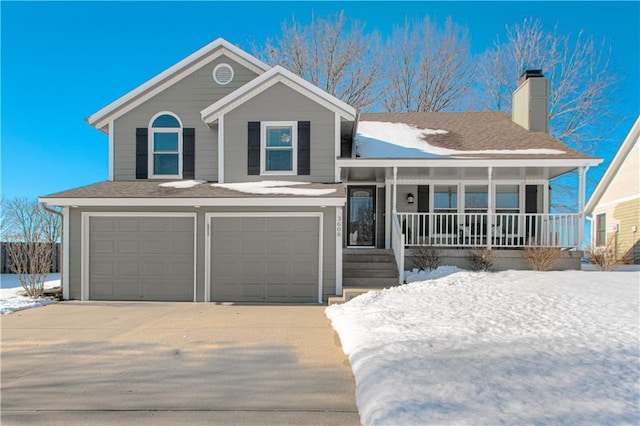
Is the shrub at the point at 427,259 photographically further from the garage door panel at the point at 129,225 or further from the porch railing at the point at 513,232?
the garage door panel at the point at 129,225

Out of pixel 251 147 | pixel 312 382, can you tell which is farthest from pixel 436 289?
pixel 251 147

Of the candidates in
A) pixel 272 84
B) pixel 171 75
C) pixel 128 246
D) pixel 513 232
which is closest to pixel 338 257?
pixel 272 84

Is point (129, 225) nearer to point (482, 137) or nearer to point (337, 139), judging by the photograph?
point (337, 139)

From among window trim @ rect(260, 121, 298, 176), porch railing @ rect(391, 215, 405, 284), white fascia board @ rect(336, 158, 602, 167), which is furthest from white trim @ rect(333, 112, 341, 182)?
porch railing @ rect(391, 215, 405, 284)

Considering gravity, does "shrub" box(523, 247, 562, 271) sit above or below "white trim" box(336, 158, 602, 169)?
below

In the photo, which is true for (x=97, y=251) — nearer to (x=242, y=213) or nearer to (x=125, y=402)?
(x=242, y=213)

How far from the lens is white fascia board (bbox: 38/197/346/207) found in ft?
29.4

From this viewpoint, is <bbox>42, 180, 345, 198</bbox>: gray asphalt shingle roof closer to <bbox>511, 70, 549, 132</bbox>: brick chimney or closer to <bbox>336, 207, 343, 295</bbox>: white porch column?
<bbox>336, 207, 343, 295</bbox>: white porch column

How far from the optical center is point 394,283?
895 cm

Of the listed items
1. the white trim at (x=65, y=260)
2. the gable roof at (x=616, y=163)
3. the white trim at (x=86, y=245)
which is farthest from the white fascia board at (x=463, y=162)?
the gable roof at (x=616, y=163)

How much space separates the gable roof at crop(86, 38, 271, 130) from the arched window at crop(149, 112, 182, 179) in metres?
0.75

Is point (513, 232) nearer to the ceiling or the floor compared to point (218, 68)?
nearer to the floor

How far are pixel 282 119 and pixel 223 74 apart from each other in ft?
8.66

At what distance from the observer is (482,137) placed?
39.4 feet
